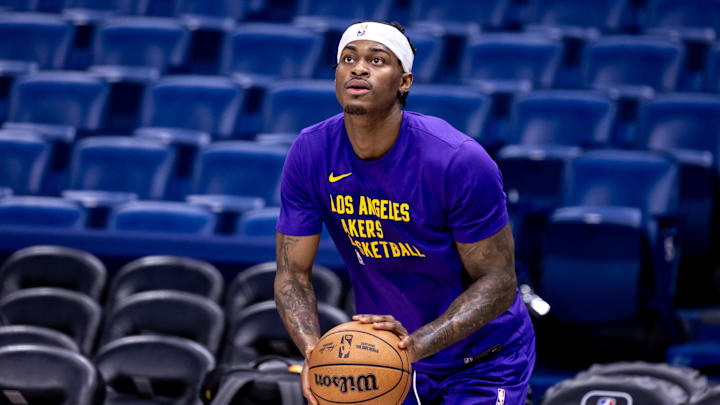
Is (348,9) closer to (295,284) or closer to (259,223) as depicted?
(259,223)

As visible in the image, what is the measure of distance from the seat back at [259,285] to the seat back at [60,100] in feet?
7.51

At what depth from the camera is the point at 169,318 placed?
3.49 metres

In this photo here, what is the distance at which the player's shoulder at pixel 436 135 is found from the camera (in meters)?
1.96

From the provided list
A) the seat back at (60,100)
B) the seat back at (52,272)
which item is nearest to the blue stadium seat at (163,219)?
the seat back at (52,272)

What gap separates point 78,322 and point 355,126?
2.05 meters

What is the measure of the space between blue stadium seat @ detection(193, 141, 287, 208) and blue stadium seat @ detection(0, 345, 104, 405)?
198cm

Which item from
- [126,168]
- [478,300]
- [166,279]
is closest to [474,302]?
[478,300]

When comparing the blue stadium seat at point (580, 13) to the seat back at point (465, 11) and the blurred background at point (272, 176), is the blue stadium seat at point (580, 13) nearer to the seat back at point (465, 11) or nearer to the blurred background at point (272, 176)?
the blurred background at point (272, 176)

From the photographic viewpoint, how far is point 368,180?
201cm

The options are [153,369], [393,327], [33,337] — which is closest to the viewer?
[393,327]

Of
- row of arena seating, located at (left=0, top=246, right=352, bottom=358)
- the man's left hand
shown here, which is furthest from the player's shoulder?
row of arena seating, located at (left=0, top=246, right=352, bottom=358)

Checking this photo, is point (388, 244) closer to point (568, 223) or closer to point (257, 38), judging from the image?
point (568, 223)

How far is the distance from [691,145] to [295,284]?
3320mm

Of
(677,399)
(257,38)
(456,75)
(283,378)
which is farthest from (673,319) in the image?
(257,38)
